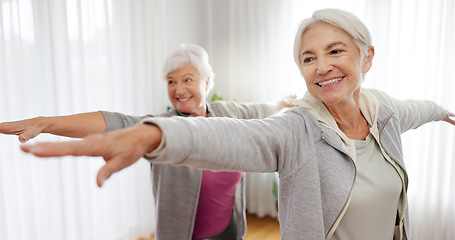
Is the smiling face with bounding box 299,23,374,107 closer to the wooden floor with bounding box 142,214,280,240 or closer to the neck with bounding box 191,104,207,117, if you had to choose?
the neck with bounding box 191,104,207,117

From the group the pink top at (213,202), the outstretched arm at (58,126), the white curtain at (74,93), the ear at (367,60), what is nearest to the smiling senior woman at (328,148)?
the ear at (367,60)

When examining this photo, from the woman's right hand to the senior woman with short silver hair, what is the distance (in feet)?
1.14

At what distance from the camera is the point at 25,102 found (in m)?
2.08

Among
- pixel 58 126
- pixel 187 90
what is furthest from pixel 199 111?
pixel 58 126

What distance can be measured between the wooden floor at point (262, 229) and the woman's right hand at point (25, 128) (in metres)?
2.35

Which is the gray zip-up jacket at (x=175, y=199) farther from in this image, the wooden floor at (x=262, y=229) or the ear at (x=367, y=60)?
the wooden floor at (x=262, y=229)

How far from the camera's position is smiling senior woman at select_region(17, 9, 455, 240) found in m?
0.79

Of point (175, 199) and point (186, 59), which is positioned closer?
point (175, 199)

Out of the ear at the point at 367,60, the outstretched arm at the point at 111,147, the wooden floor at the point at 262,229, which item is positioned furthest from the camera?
the wooden floor at the point at 262,229

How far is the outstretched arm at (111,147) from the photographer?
524 millimetres

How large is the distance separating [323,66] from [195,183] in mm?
899

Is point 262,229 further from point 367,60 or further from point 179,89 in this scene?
point 367,60

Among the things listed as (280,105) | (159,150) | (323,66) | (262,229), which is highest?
(323,66)

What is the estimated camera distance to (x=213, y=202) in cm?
178
